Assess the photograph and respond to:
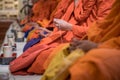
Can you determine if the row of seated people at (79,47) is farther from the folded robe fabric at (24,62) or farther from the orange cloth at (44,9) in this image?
the orange cloth at (44,9)

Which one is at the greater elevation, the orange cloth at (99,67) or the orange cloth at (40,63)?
the orange cloth at (99,67)

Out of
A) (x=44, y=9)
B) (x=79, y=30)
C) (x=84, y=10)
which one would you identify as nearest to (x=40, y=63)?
(x=79, y=30)

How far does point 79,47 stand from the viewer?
95 cm

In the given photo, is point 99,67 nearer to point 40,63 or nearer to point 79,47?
point 79,47

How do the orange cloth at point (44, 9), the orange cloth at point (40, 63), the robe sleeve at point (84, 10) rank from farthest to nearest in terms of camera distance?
the orange cloth at point (44, 9) → the robe sleeve at point (84, 10) → the orange cloth at point (40, 63)

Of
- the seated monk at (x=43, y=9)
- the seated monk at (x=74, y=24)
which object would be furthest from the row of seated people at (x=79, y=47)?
the seated monk at (x=43, y=9)

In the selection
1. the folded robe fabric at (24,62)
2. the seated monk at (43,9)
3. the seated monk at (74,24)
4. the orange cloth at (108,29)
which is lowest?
the seated monk at (43,9)

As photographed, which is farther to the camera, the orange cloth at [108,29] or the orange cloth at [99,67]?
the orange cloth at [108,29]

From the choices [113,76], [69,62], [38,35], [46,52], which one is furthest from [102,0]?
[113,76]

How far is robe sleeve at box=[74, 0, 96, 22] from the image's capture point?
74.8 inches

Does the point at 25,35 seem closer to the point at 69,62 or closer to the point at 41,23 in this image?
the point at 41,23

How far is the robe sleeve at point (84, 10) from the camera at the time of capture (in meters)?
1.90

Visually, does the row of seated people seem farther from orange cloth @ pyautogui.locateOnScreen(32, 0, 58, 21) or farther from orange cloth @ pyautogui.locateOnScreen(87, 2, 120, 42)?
orange cloth @ pyautogui.locateOnScreen(32, 0, 58, 21)

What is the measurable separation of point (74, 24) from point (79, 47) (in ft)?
3.48
